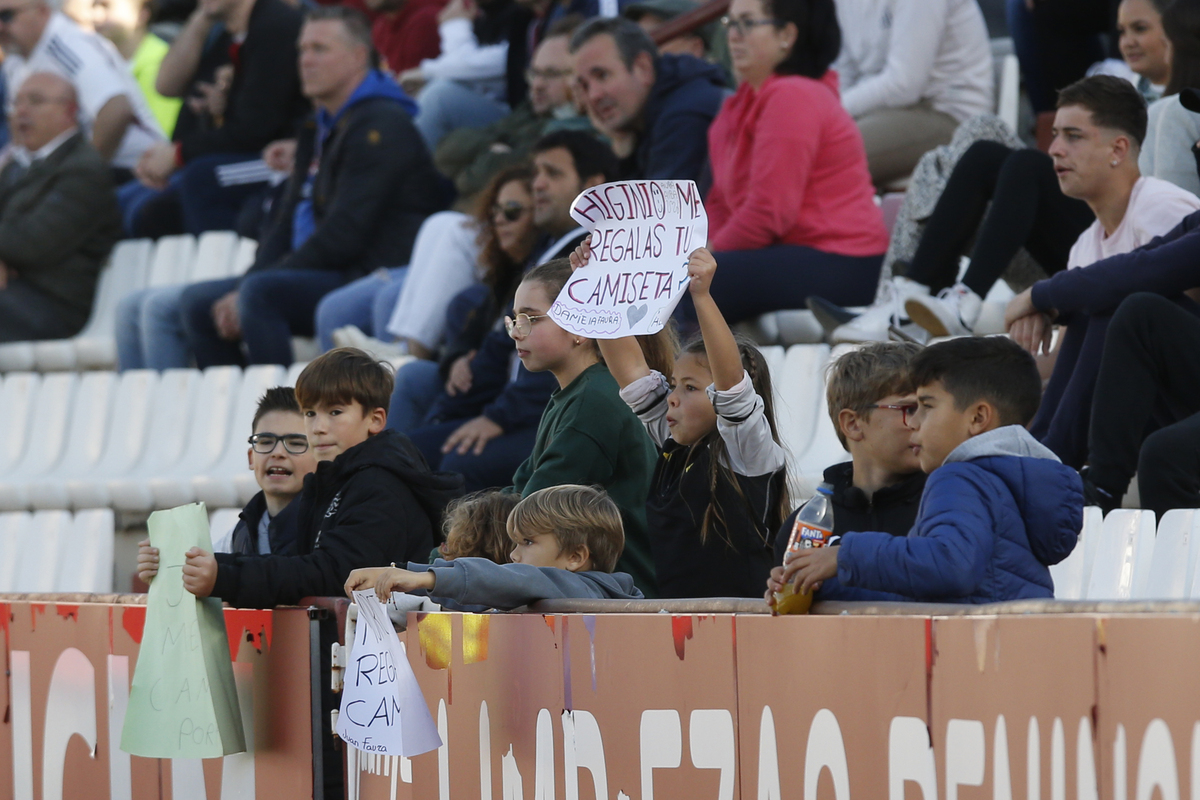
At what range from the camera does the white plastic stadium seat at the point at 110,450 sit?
305 inches

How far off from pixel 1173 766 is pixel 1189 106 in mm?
3175

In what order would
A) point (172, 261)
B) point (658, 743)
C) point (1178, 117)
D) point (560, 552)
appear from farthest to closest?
point (172, 261) < point (1178, 117) < point (560, 552) < point (658, 743)

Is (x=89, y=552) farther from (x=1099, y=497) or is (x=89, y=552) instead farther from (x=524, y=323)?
(x=1099, y=497)

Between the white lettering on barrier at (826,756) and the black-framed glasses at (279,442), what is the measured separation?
7.81 feet

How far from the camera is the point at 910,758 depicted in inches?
85.0

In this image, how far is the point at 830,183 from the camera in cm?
599

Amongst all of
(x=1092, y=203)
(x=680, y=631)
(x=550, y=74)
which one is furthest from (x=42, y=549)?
(x=680, y=631)

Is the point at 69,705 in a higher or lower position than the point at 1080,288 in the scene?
lower

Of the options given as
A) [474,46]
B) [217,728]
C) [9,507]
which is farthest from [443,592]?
[474,46]

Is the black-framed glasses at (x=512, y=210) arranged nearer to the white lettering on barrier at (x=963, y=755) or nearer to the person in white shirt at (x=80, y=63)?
the white lettering on barrier at (x=963, y=755)

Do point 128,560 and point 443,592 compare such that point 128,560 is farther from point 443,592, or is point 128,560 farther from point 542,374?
point 443,592

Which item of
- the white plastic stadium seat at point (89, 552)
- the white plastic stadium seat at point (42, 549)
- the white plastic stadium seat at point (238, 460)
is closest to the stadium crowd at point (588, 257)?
the white plastic stadium seat at point (238, 460)

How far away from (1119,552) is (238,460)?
4.66 meters

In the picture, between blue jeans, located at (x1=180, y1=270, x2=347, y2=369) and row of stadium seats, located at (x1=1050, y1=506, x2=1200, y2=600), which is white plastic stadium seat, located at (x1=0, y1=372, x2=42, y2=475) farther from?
row of stadium seats, located at (x1=1050, y1=506, x2=1200, y2=600)
